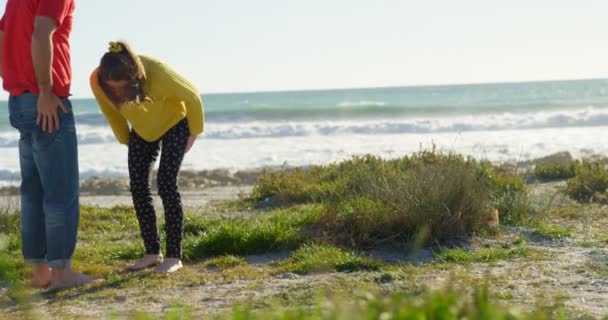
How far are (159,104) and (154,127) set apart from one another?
0.16 m

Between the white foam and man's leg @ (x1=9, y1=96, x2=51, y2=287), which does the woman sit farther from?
the white foam

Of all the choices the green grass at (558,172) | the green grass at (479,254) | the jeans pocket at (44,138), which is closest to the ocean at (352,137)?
the green grass at (558,172)

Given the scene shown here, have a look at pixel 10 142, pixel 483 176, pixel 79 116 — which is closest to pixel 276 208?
pixel 483 176

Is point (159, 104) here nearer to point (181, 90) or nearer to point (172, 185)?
point (181, 90)

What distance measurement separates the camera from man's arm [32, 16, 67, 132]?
15.8 feet

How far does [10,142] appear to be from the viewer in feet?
93.5

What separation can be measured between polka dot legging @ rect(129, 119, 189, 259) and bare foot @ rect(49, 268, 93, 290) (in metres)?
0.68

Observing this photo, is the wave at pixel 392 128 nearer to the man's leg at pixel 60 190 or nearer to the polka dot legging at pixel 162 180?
the polka dot legging at pixel 162 180

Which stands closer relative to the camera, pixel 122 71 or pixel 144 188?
pixel 122 71

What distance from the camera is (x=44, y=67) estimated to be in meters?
4.84

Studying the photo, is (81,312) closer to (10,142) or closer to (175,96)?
(175,96)

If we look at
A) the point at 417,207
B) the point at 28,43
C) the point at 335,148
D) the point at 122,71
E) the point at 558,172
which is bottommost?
the point at 335,148

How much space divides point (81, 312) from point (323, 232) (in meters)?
2.28

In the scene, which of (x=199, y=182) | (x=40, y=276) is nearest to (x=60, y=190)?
(x=40, y=276)
